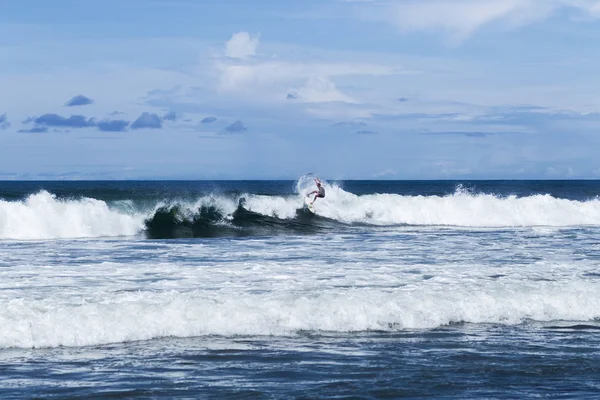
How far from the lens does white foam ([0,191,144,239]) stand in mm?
26469

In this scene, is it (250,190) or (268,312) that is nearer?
(268,312)

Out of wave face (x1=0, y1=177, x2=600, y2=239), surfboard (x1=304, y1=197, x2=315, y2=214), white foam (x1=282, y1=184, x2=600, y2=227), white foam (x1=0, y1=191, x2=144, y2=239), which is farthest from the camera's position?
white foam (x1=282, y1=184, x2=600, y2=227)

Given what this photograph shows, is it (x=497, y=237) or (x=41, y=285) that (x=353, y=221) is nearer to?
(x=497, y=237)

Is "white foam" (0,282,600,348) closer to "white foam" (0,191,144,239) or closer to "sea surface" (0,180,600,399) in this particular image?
"sea surface" (0,180,600,399)

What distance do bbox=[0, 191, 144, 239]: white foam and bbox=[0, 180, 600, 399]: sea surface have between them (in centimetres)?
430

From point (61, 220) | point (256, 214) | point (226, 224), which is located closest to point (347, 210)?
point (256, 214)

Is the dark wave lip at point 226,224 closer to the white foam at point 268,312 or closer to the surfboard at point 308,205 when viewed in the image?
the surfboard at point 308,205

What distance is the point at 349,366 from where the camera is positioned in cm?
875

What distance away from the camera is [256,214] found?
33.5 metres

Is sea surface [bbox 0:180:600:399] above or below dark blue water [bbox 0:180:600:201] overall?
below

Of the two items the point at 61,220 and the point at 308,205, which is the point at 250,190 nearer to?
the point at 308,205

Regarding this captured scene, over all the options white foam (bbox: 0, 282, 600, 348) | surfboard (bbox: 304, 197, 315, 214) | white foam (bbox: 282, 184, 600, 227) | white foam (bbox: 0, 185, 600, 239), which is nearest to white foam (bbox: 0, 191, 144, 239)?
white foam (bbox: 0, 185, 600, 239)

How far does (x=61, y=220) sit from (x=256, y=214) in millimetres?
8726

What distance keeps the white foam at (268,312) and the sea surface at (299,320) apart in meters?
0.02
